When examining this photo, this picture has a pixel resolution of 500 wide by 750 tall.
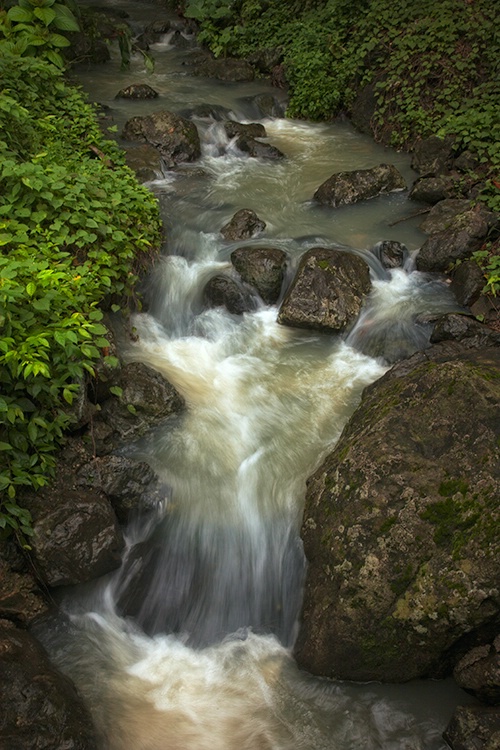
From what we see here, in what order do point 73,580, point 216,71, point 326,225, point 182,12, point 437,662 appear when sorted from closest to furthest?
1. point 437,662
2. point 73,580
3. point 326,225
4. point 216,71
5. point 182,12

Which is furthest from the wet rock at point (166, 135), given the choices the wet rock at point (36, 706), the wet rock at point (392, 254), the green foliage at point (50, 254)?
the wet rock at point (36, 706)

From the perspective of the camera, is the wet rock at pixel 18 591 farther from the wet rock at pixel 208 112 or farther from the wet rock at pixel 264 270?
the wet rock at pixel 208 112

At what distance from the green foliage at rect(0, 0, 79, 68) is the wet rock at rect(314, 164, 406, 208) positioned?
12.9ft

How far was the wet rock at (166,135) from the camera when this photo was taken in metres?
9.79

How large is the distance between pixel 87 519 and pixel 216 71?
440 inches

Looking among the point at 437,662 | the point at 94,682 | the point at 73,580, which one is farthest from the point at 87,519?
the point at 437,662

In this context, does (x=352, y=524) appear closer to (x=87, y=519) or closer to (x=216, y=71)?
(x=87, y=519)

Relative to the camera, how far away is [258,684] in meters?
4.39

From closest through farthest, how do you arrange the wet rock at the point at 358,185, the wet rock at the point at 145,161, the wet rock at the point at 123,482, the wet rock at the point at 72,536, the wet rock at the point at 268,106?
the wet rock at the point at 72,536 → the wet rock at the point at 123,482 → the wet rock at the point at 358,185 → the wet rock at the point at 145,161 → the wet rock at the point at 268,106

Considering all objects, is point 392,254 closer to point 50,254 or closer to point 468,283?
point 468,283

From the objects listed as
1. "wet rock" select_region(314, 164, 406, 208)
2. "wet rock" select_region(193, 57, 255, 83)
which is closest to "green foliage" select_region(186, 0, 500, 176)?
"wet rock" select_region(193, 57, 255, 83)

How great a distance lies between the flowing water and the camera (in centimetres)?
417

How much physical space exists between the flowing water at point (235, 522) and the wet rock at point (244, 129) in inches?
Answer: 89.1

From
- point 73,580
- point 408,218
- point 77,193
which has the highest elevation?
point 77,193
